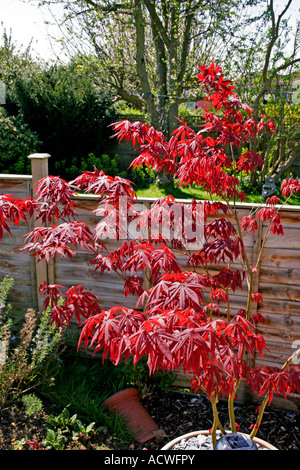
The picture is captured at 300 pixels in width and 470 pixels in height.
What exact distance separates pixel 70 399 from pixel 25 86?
7.27 metres

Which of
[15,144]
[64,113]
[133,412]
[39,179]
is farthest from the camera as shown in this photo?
[64,113]

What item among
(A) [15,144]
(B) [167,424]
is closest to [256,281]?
(B) [167,424]

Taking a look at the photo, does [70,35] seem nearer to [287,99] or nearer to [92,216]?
[287,99]

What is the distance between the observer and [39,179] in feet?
11.1

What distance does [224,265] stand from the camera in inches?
123

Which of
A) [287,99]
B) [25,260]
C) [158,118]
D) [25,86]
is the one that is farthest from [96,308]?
[287,99]

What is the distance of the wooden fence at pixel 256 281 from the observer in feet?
9.66

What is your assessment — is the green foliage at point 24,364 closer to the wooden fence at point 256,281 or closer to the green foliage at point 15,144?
the wooden fence at point 256,281

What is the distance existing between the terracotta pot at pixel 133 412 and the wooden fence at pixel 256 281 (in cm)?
49

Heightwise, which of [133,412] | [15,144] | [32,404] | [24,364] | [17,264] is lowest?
[133,412]

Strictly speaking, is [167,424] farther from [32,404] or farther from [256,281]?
[256,281]

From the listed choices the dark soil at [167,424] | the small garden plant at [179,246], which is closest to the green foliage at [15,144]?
the small garden plant at [179,246]

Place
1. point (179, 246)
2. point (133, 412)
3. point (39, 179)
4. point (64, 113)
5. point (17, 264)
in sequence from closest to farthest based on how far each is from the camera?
point (179, 246) < point (133, 412) < point (39, 179) < point (17, 264) < point (64, 113)

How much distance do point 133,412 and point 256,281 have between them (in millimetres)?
1308
